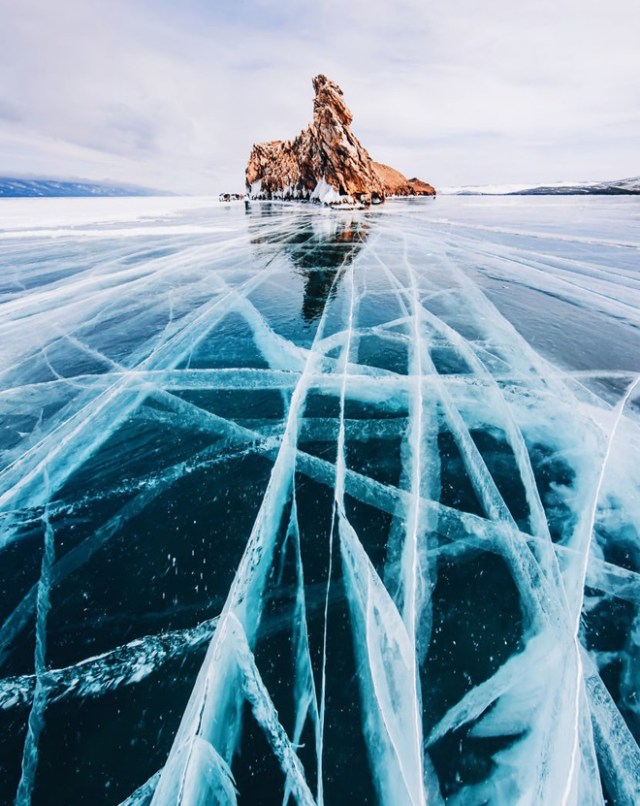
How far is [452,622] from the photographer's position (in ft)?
5.14

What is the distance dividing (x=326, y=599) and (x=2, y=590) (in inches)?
64.5

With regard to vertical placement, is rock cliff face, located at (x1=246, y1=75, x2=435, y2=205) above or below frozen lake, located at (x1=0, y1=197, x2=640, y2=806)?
above

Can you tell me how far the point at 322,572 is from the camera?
177 cm

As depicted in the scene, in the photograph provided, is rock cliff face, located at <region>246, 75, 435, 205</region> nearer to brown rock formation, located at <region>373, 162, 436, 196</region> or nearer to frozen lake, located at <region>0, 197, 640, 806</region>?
frozen lake, located at <region>0, 197, 640, 806</region>

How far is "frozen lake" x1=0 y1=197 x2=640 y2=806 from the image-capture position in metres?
1.26

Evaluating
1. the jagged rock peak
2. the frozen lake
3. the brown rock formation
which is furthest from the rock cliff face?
the brown rock formation

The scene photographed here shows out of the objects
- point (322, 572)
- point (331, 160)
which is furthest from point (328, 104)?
point (322, 572)

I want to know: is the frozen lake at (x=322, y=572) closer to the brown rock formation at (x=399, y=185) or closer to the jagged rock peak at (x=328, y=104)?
the jagged rock peak at (x=328, y=104)

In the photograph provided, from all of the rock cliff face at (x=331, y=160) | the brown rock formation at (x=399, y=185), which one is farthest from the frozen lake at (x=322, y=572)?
the brown rock formation at (x=399, y=185)

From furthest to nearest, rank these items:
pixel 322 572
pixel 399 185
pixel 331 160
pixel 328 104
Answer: pixel 399 185, pixel 328 104, pixel 331 160, pixel 322 572

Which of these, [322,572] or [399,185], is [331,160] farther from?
[399,185]

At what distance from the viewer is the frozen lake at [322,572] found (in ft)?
4.12

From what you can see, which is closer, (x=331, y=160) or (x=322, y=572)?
(x=322, y=572)

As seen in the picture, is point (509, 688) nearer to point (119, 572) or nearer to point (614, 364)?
point (119, 572)
